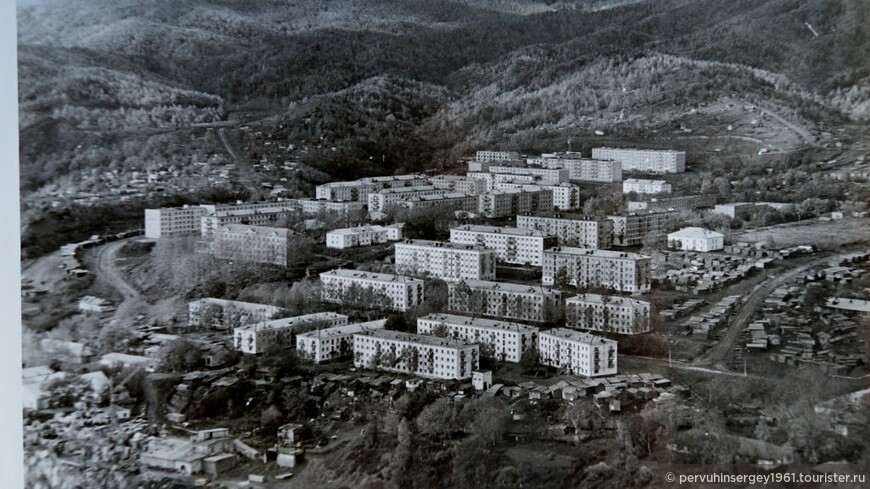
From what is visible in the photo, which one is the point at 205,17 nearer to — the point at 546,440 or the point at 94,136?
the point at 94,136

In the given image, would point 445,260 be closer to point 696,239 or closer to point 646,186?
point 646,186

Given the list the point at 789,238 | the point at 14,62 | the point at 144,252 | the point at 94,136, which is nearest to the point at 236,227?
the point at 144,252

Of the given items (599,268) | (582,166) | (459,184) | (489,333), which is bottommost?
(489,333)

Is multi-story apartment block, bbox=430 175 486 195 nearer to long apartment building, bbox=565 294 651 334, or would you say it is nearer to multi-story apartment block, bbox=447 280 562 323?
multi-story apartment block, bbox=447 280 562 323

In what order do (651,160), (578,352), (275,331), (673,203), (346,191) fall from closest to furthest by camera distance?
(578,352) → (673,203) → (651,160) → (275,331) → (346,191)

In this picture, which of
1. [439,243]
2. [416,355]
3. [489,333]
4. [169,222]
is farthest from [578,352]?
[169,222]

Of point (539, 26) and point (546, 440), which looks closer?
point (546, 440)
